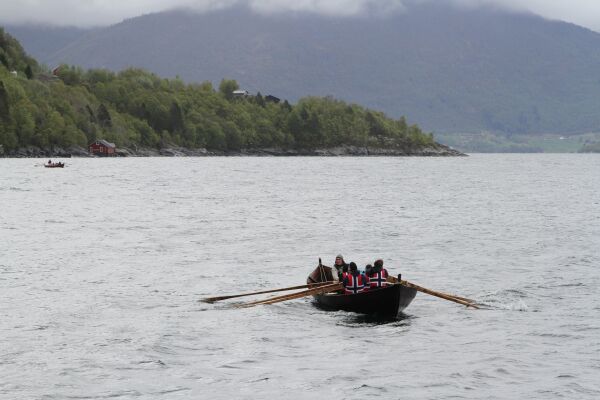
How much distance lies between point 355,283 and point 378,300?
5.04ft

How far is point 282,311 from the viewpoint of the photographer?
127 feet

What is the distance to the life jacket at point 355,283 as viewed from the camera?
3694 centimetres

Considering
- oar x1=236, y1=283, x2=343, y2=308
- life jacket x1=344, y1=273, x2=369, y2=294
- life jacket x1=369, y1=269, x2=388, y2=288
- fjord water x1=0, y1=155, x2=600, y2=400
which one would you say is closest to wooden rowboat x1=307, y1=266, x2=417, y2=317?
oar x1=236, y1=283, x2=343, y2=308

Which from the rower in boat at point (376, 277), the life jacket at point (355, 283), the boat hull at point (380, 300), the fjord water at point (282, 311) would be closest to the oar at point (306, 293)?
the fjord water at point (282, 311)

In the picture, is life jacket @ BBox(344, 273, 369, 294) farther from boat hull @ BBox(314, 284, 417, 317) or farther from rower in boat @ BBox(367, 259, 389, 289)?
boat hull @ BBox(314, 284, 417, 317)

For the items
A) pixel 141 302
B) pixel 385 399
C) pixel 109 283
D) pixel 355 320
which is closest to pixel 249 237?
pixel 109 283

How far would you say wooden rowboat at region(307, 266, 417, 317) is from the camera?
116 feet

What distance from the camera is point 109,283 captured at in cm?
4534

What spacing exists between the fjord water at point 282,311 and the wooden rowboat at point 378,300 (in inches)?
24.3

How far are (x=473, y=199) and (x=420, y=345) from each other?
88551mm

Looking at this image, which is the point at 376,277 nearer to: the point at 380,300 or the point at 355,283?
the point at 355,283

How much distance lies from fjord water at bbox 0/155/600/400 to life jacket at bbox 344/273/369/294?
1.22m

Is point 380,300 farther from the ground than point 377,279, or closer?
closer

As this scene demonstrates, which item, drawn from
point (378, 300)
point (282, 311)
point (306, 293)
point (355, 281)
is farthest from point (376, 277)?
point (282, 311)
